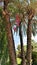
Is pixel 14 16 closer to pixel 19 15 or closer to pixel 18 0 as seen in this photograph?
pixel 19 15

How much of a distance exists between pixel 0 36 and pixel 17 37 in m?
3.18

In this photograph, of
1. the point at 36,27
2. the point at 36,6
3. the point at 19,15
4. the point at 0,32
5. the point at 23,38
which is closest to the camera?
the point at 36,6

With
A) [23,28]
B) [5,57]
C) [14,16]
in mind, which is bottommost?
[5,57]

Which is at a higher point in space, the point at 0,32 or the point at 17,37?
the point at 0,32

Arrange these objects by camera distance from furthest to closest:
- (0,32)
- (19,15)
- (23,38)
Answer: (23,38), (0,32), (19,15)

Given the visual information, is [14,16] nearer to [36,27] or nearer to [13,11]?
[13,11]

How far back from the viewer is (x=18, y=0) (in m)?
9.18

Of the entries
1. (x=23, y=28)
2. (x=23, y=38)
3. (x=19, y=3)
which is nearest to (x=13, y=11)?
(x=19, y=3)

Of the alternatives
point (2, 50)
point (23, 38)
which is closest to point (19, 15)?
point (2, 50)

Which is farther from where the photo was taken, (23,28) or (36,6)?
(23,28)

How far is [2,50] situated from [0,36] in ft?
2.44

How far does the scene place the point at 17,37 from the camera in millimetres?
14852

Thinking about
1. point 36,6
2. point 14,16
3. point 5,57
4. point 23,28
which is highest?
point 36,6

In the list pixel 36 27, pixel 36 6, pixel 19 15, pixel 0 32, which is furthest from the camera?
pixel 36 27
